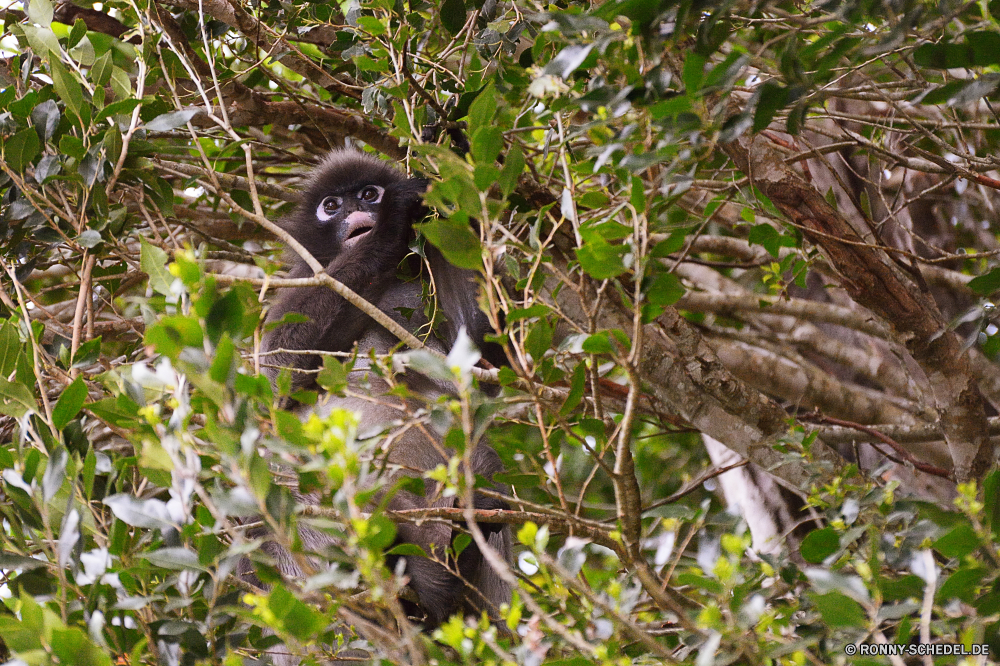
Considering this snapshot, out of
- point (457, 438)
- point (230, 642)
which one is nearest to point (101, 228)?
point (230, 642)

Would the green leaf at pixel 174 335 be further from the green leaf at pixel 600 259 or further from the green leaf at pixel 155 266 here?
the green leaf at pixel 600 259

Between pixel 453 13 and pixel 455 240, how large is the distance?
95 centimetres

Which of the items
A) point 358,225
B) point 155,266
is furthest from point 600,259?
point 358,225

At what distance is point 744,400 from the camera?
2.36 meters

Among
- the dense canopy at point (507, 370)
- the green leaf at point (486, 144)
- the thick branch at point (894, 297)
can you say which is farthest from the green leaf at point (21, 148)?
the thick branch at point (894, 297)

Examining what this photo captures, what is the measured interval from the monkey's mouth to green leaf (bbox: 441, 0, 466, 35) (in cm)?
128

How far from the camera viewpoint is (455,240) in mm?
1226

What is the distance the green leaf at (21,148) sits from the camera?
5.67ft

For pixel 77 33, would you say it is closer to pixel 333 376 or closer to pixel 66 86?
pixel 66 86

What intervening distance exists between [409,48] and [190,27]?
0.81 meters

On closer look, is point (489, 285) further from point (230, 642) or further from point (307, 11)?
point (307, 11)

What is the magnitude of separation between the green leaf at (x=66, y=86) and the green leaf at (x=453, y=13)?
833 millimetres

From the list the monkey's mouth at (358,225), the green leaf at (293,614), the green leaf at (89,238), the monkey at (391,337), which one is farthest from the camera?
the monkey's mouth at (358,225)

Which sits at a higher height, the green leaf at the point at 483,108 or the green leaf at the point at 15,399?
the green leaf at the point at 483,108
